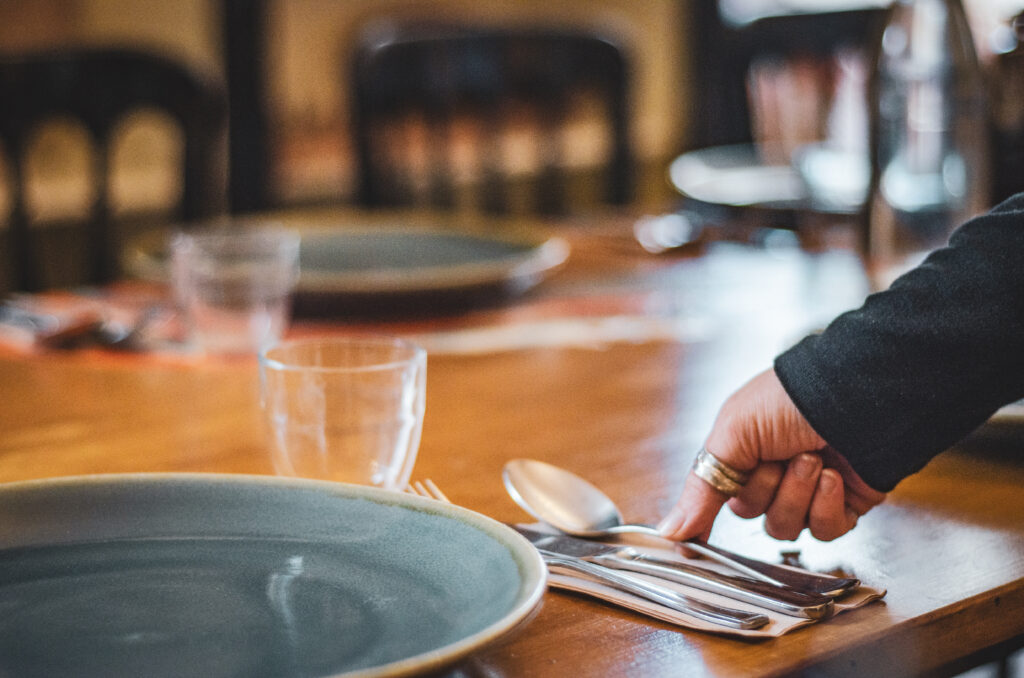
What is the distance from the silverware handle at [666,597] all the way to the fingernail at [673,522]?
0.05m

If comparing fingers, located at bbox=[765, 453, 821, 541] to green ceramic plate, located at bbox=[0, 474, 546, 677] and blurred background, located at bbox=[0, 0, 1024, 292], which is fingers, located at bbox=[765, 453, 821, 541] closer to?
green ceramic plate, located at bbox=[0, 474, 546, 677]

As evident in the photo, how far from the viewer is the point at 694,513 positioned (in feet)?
1.85

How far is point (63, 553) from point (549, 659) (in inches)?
7.8

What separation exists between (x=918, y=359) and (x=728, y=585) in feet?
0.51

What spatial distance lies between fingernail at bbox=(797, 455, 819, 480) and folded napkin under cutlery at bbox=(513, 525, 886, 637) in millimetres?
80

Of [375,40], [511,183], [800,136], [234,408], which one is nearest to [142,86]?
[375,40]

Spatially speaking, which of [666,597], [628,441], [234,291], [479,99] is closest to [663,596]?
[666,597]

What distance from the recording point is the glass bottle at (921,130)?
111 cm

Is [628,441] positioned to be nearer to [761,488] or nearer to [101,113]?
[761,488]

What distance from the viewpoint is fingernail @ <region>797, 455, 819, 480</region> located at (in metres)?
0.59

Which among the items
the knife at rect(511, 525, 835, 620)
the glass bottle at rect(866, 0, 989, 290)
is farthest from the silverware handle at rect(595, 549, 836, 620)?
the glass bottle at rect(866, 0, 989, 290)

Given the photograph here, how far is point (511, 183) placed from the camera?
403cm

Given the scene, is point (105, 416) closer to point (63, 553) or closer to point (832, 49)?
point (63, 553)

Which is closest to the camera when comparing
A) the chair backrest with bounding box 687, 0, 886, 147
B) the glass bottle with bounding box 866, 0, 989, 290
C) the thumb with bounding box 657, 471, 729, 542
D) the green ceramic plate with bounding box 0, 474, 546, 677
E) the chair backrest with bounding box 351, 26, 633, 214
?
the green ceramic plate with bounding box 0, 474, 546, 677
